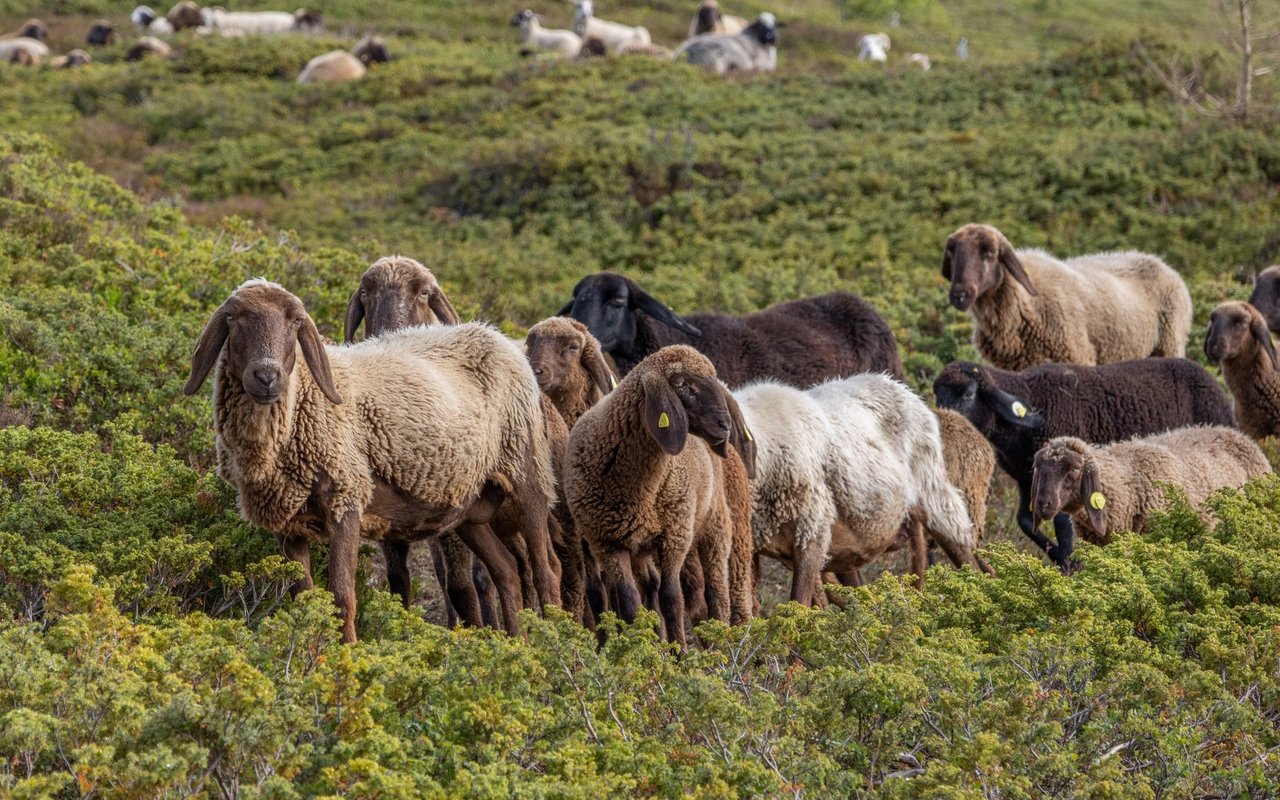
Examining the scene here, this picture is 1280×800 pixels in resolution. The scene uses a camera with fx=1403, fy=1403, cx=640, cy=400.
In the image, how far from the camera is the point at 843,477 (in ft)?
29.4

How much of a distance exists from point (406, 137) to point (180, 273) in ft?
58.2

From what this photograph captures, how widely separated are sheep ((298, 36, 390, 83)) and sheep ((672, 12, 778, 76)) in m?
7.81

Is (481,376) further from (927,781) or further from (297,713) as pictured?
(927,781)

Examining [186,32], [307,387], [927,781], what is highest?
[307,387]

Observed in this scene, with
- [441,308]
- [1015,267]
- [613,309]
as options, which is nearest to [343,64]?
[1015,267]

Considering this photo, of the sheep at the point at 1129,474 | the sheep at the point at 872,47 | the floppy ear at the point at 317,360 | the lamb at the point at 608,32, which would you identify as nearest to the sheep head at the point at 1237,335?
the sheep at the point at 1129,474

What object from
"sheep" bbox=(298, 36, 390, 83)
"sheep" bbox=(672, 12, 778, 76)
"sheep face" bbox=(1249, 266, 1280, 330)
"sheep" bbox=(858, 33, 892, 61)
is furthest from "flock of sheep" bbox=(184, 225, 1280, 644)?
"sheep" bbox=(858, 33, 892, 61)

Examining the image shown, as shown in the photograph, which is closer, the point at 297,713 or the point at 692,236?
the point at 297,713

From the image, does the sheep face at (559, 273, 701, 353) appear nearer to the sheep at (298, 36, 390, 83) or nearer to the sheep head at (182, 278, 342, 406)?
the sheep head at (182, 278, 342, 406)

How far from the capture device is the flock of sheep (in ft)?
21.8

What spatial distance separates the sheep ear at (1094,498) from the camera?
9414mm

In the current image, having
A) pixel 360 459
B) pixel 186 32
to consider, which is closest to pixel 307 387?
pixel 360 459

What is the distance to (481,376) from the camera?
7.68m

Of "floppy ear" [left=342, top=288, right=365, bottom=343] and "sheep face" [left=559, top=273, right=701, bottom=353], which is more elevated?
"floppy ear" [left=342, top=288, right=365, bottom=343]
